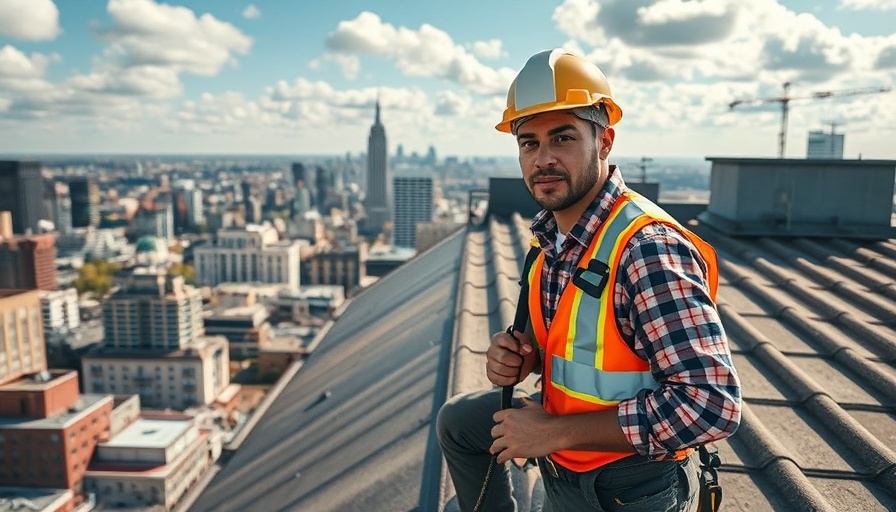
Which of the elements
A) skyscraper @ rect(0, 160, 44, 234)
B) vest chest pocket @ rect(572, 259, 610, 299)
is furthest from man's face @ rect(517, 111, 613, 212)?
skyscraper @ rect(0, 160, 44, 234)

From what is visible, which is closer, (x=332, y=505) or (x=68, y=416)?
(x=332, y=505)

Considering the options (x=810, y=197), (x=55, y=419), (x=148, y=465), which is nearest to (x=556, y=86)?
(x=810, y=197)

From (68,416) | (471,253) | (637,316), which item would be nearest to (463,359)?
(637,316)

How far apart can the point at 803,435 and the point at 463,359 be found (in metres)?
1.88

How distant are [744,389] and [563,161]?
→ 2475 mm

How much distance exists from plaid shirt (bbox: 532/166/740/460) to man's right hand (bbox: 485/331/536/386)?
0.42m

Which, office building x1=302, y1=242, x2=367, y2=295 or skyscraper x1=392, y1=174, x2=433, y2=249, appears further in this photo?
skyscraper x1=392, y1=174, x2=433, y2=249

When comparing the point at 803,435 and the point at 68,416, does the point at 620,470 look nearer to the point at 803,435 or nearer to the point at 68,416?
the point at 803,435

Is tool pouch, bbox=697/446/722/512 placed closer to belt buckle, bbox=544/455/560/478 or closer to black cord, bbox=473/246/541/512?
belt buckle, bbox=544/455/560/478

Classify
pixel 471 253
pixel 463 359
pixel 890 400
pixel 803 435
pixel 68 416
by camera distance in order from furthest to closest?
pixel 68 416
pixel 471 253
pixel 463 359
pixel 890 400
pixel 803 435

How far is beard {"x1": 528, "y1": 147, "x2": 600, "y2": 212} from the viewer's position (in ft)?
6.64

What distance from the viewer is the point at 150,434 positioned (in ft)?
94.4

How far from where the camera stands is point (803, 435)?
3281mm

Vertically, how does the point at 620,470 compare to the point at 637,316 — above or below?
below
